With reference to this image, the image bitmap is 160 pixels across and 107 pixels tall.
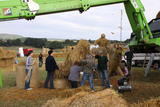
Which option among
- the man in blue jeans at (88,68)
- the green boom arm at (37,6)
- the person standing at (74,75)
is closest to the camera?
Result: the green boom arm at (37,6)

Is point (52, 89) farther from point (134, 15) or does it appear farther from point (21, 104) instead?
point (134, 15)

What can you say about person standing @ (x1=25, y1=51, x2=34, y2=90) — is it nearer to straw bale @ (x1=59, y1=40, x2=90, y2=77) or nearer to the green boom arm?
straw bale @ (x1=59, y1=40, x2=90, y2=77)

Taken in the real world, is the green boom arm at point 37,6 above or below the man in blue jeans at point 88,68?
above

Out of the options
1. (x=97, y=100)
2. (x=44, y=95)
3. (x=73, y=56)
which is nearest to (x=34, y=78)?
(x=73, y=56)

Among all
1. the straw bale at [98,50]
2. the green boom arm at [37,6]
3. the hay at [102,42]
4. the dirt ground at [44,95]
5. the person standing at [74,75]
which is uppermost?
the green boom arm at [37,6]

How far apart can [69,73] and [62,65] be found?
22.1 inches

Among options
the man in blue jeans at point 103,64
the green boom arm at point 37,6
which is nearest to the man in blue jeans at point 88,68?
the man in blue jeans at point 103,64

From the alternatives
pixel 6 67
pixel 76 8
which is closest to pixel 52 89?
pixel 76 8

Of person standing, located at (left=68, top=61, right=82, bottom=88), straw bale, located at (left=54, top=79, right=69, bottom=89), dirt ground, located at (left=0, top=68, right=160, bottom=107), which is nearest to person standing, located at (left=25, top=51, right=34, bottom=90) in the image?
dirt ground, located at (left=0, top=68, right=160, bottom=107)

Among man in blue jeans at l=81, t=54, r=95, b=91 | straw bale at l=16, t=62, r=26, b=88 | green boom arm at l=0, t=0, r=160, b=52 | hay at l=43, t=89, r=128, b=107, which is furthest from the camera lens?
straw bale at l=16, t=62, r=26, b=88

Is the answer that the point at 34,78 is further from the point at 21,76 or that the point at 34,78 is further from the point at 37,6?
the point at 37,6

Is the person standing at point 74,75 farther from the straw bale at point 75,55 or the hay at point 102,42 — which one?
the hay at point 102,42

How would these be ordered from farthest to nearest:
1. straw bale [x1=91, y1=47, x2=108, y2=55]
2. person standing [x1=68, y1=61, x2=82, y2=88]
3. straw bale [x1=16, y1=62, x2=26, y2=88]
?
straw bale [x1=91, y1=47, x2=108, y2=55] < straw bale [x1=16, y1=62, x2=26, y2=88] < person standing [x1=68, y1=61, x2=82, y2=88]

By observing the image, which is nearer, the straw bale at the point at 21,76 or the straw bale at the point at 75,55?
the straw bale at the point at 21,76
